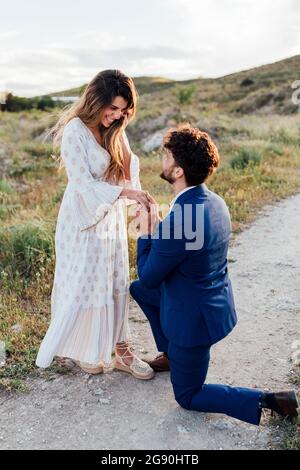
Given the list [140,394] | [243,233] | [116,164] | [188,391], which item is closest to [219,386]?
[188,391]

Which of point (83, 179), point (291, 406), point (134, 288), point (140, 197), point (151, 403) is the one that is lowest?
point (151, 403)

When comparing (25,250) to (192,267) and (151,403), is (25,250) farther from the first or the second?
(192,267)

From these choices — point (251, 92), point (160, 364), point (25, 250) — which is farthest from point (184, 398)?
point (251, 92)

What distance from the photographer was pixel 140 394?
3.77 metres

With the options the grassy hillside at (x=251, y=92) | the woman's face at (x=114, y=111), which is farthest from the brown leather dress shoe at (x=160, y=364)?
the grassy hillside at (x=251, y=92)

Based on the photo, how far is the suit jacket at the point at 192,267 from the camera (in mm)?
3115

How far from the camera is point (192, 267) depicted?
Answer: 3199 mm

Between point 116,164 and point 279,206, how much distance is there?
17.6 ft

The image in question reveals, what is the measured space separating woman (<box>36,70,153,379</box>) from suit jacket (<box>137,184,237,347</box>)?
15.9 inches

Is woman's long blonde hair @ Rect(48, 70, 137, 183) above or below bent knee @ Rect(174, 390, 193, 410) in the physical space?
above

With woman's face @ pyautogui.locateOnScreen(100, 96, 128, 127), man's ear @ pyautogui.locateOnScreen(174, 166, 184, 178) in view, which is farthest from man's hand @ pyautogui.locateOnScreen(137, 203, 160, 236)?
woman's face @ pyautogui.locateOnScreen(100, 96, 128, 127)

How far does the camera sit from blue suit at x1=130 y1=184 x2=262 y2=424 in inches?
123

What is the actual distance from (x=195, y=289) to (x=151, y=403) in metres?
0.94

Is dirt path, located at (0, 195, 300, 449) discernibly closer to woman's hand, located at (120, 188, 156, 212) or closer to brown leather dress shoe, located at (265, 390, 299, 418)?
brown leather dress shoe, located at (265, 390, 299, 418)
